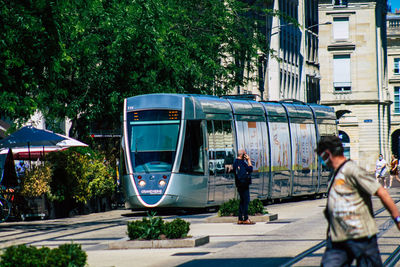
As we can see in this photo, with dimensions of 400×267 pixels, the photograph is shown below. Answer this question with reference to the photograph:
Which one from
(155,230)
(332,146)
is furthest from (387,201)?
(155,230)

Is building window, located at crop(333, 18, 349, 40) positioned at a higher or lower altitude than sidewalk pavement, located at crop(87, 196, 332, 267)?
higher

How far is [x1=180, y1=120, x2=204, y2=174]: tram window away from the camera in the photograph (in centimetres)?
2442

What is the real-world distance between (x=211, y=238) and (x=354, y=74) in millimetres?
72476

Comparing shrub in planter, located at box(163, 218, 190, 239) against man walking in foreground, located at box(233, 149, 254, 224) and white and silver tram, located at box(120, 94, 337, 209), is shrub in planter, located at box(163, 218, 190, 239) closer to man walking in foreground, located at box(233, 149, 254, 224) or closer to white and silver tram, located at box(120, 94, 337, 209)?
man walking in foreground, located at box(233, 149, 254, 224)

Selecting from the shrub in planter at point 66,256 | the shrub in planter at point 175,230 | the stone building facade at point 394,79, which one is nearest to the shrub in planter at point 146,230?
the shrub in planter at point 175,230

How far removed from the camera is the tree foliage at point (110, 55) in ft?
67.6

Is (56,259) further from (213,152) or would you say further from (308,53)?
(308,53)

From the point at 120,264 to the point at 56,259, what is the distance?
3.50m

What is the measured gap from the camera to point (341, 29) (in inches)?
3492

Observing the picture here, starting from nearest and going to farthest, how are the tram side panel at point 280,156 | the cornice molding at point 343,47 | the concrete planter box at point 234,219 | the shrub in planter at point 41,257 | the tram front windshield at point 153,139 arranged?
1. the shrub in planter at point 41,257
2. the concrete planter box at point 234,219
3. the tram front windshield at point 153,139
4. the tram side panel at point 280,156
5. the cornice molding at point 343,47

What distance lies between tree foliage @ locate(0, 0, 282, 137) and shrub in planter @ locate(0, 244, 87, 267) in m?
10.4

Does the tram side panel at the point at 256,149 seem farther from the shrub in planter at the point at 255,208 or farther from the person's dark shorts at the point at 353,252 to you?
the person's dark shorts at the point at 353,252

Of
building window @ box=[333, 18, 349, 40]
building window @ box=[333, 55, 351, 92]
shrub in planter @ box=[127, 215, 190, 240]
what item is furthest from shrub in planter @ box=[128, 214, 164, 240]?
building window @ box=[333, 18, 349, 40]

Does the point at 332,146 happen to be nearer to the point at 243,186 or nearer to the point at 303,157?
the point at 243,186
